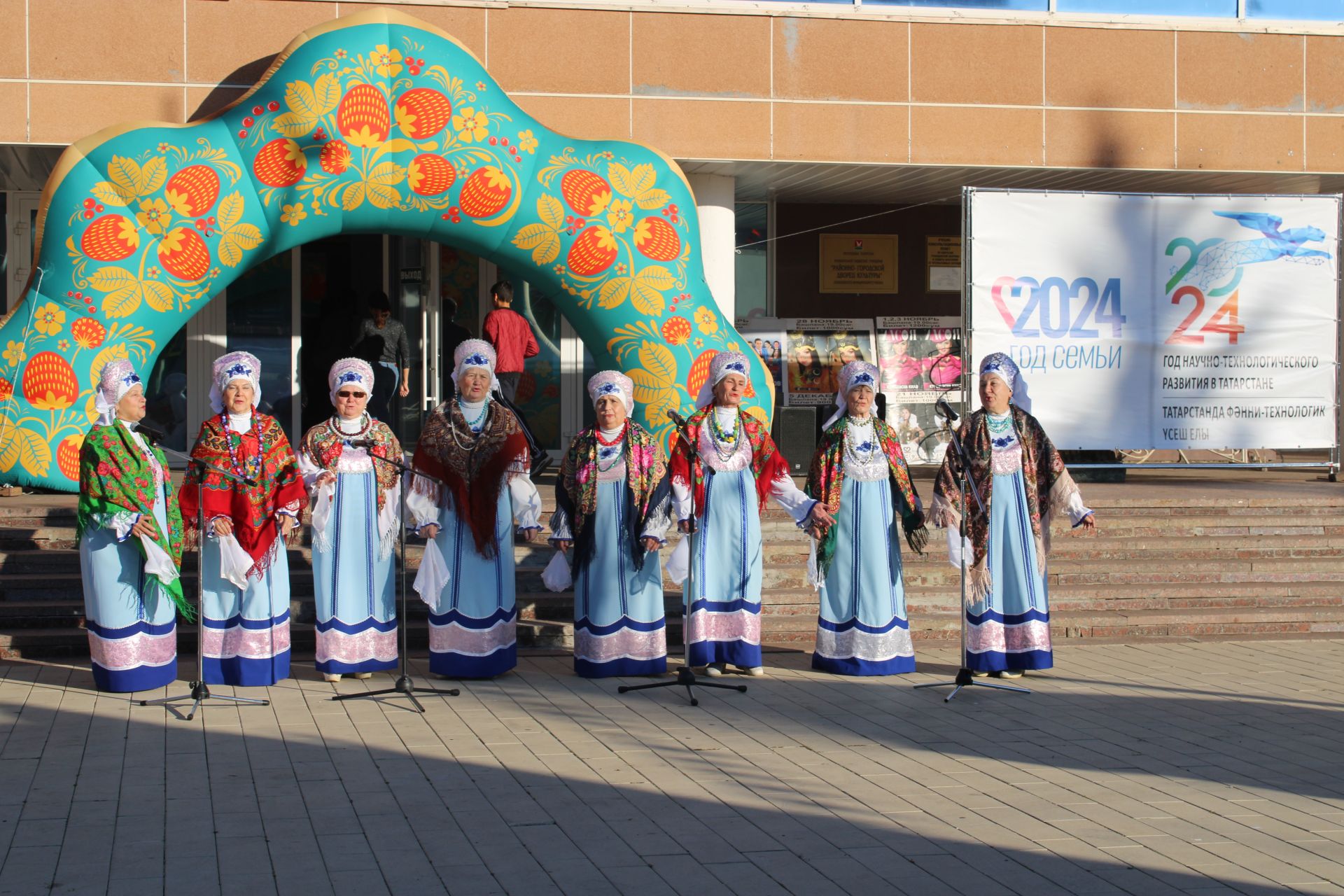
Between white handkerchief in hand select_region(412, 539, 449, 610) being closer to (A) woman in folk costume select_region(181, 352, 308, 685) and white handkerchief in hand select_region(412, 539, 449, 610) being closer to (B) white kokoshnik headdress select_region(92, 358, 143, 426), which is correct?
(A) woman in folk costume select_region(181, 352, 308, 685)

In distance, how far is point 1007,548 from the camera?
26.7 ft

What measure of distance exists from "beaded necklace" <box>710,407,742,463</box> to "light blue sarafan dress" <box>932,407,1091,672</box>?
1125mm

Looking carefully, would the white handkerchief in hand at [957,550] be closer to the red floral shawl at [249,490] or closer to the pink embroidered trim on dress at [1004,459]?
the pink embroidered trim on dress at [1004,459]

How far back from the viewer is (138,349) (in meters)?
10.1

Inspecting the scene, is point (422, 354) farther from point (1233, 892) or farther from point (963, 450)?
point (1233, 892)

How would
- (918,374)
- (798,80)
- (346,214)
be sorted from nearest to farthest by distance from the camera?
(346,214), (798,80), (918,374)

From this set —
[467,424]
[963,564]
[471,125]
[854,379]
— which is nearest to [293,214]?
[471,125]

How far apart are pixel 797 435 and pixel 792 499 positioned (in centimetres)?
521

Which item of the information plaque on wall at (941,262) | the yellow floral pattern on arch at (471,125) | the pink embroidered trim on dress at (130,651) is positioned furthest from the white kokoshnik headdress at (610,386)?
the information plaque on wall at (941,262)

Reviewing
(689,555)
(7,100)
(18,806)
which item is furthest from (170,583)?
(7,100)

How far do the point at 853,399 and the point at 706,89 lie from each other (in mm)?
5391

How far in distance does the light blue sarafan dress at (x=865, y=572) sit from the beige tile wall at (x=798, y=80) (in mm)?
5307

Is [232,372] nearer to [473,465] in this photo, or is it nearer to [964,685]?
[473,465]

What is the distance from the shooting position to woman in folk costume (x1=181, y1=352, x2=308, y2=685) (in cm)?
757
